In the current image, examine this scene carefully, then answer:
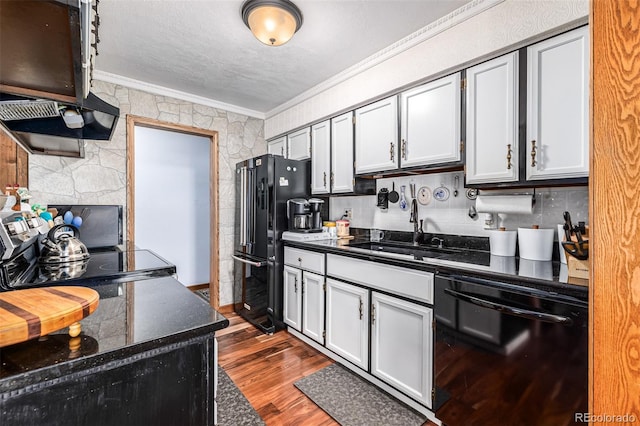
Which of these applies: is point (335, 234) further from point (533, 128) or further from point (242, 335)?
point (533, 128)

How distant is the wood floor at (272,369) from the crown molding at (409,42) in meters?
2.50

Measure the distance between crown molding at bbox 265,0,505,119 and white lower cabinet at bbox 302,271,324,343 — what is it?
1849 millimetres

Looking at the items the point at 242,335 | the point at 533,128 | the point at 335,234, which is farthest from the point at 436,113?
the point at 242,335

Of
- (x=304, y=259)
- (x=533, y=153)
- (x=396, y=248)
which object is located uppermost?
(x=533, y=153)

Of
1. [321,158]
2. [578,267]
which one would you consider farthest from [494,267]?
[321,158]

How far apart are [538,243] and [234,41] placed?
250 cm

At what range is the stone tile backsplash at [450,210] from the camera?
171cm

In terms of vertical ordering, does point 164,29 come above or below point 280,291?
above

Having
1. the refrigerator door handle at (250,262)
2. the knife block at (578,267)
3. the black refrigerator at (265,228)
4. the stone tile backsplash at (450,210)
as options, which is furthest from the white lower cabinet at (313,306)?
the knife block at (578,267)

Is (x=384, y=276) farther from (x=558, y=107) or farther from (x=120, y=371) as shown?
(x=120, y=371)

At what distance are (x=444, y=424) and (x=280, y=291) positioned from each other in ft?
5.66

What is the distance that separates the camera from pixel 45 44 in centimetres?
76

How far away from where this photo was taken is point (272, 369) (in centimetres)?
223

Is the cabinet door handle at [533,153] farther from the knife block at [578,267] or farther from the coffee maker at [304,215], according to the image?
the coffee maker at [304,215]
